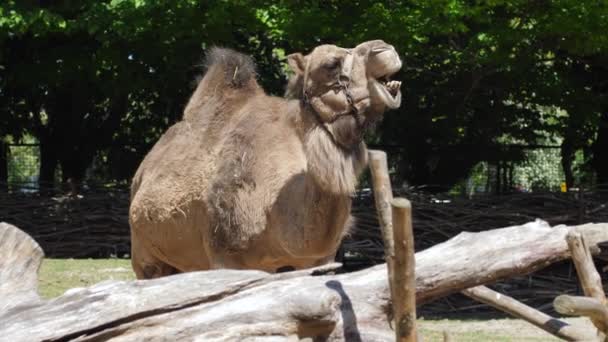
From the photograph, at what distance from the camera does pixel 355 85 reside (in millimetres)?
6305

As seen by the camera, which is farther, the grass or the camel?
the grass

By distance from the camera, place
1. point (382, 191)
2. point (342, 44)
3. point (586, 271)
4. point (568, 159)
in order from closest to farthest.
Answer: point (382, 191)
point (586, 271)
point (342, 44)
point (568, 159)

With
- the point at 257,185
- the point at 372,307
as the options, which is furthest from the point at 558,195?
the point at 372,307

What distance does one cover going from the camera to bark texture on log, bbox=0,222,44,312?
4.50m

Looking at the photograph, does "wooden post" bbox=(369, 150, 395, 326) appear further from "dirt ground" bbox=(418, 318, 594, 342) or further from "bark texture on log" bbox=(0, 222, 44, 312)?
Result: "dirt ground" bbox=(418, 318, 594, 342)

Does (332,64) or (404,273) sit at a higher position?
(332,64)

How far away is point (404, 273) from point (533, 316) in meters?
1.29

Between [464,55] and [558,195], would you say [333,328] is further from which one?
[558,195]

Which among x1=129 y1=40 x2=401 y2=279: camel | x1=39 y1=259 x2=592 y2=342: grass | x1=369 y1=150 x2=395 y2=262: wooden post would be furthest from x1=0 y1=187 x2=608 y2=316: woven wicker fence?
x1=369 y1=150 x2=395 y2=262: wooden post

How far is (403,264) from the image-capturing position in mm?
3826

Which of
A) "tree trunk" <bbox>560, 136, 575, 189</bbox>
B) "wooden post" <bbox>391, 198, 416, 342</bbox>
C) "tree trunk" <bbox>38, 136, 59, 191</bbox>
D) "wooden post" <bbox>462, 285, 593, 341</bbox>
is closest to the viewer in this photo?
"wooden post" <bbox>391, 198, 416, 342</bbox>

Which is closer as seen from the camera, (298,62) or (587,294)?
(587,294)

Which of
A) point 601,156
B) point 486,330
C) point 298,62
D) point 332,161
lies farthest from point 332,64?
point 601,156

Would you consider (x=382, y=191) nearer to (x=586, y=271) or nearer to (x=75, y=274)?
(x=586, y=271)
